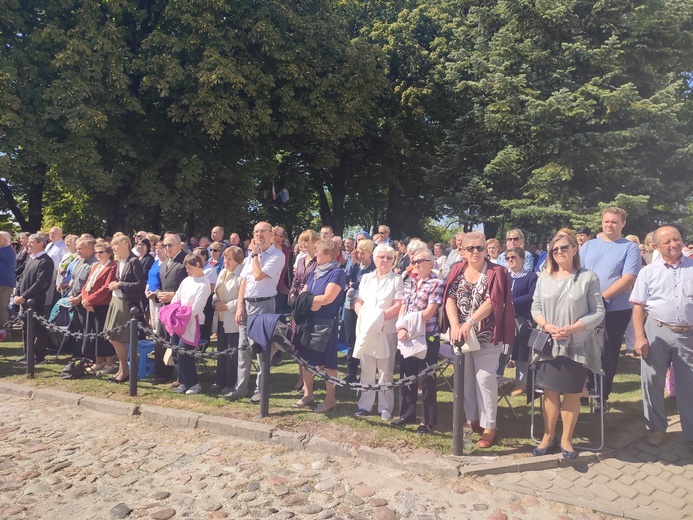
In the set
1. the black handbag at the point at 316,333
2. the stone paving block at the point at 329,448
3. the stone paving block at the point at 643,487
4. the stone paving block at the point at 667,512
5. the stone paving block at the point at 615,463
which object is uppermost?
the black handbag at the point at 316,333

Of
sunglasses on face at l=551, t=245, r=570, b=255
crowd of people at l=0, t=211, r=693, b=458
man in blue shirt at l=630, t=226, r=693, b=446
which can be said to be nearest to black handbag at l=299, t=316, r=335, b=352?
crowd of people at l=0, t=211, r=693, b=458

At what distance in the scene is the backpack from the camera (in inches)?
324

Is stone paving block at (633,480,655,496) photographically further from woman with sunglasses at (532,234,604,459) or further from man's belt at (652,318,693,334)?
man's belt at (652,318,693,334)

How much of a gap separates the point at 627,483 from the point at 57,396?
681cm

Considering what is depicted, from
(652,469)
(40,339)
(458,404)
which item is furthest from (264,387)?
(40,339)

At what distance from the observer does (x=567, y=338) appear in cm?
517

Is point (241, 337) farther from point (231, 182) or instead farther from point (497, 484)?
point (231, 182)

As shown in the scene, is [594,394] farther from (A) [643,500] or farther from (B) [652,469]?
(A) [643,500]

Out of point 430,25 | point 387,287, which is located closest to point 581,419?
point 387,287

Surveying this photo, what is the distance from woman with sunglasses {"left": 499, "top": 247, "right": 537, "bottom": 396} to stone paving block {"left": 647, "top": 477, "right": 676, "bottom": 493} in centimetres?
247

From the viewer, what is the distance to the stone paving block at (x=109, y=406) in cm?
671

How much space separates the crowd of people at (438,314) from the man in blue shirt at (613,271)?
2 centimetres

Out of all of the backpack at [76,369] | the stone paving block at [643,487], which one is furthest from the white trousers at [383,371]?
the backpack at [76,369]

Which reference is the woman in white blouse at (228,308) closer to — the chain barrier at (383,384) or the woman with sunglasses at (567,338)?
the chain barrier at (383,384)
